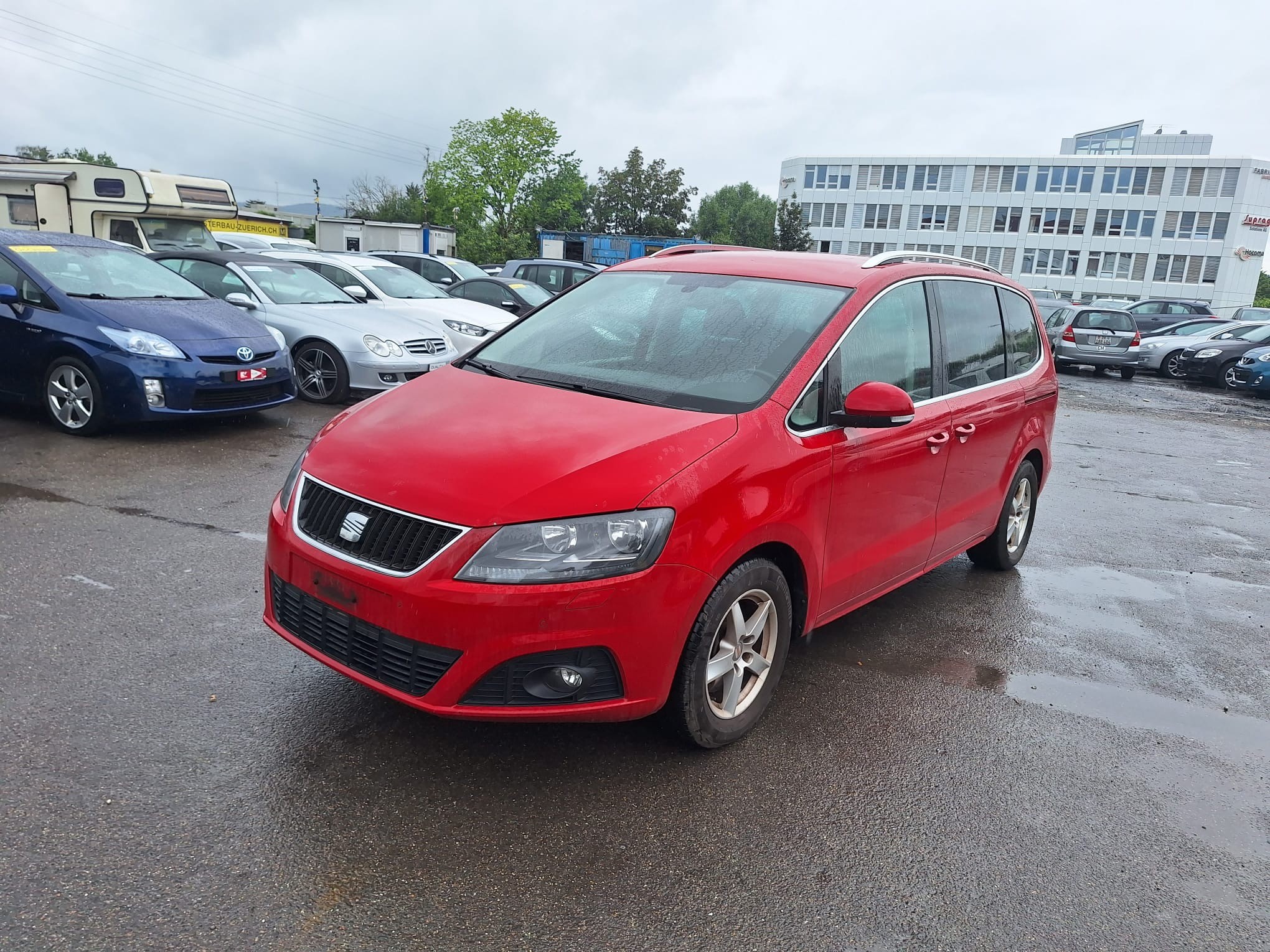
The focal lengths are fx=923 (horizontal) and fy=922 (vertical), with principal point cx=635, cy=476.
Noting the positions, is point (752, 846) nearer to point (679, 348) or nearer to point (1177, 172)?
point (679, 348)

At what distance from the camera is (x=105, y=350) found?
288 inches

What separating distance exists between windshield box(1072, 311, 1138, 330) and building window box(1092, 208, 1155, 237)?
69.6m

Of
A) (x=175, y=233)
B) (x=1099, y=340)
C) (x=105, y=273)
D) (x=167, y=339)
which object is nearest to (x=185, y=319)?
(x=167, y=339)

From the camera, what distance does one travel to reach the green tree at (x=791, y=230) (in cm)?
7688

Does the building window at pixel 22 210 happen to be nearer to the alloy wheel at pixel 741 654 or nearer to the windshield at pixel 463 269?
the windshield at pixel 463 269

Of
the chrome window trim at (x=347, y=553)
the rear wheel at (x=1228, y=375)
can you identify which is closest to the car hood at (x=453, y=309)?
the chrome window trim at (x=347, y=553)

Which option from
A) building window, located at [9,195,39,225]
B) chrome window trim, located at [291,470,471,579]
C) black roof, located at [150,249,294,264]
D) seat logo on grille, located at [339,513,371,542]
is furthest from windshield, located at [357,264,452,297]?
seat logo on grille, located at [339,513,371,542]

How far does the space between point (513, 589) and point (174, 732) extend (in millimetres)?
1473

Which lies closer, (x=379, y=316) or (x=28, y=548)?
(x=28, y=548)

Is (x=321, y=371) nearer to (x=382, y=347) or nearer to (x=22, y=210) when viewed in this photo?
(x=382, y=347)

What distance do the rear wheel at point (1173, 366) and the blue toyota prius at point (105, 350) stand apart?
21.4m

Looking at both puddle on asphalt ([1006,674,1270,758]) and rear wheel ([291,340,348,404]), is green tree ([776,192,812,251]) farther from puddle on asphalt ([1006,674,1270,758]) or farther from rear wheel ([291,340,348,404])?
puddle on asphalt ([1006,674,1270,758])

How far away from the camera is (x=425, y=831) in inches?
111

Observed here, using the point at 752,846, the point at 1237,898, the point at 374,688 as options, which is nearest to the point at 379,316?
the point at 374,688
